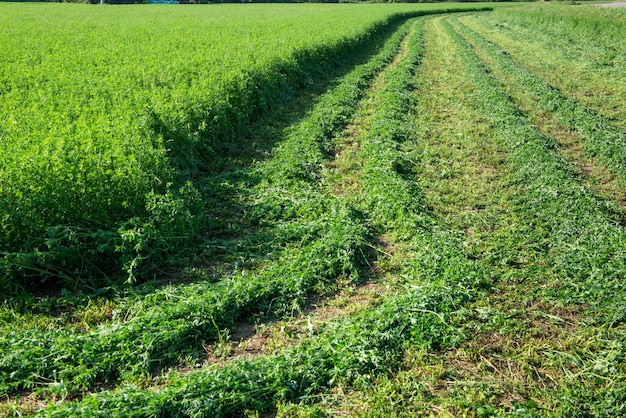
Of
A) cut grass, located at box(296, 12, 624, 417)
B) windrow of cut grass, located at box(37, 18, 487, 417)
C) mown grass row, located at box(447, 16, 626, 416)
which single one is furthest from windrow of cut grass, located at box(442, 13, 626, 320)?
windrow of cut grass, located at box(37, 18, 487, 417)

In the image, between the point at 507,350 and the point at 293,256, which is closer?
the point at 507,350

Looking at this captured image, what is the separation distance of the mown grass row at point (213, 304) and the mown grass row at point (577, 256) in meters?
2.44

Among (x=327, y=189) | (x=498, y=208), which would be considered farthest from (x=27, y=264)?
(x=498, y=208)

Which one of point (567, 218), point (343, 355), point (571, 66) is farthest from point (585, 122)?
point (571, 66)

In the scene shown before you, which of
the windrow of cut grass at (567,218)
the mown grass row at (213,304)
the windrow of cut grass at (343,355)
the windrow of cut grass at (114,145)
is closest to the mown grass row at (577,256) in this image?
the windrow of cut grass at (567,218)

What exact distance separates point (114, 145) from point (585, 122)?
1034 centimetres

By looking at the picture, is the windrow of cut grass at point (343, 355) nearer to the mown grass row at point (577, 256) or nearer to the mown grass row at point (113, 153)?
the mown grass row at point (577, 256)

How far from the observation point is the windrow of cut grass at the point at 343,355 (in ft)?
13.5

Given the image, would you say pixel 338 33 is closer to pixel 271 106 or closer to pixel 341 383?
pixel 271 106

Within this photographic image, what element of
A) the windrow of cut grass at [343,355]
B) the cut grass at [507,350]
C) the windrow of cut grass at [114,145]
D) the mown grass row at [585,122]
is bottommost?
the cut grass at [507,350]

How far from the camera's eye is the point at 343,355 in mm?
4766

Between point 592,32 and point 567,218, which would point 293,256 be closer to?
point 567,218

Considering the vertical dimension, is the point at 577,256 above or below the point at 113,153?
below

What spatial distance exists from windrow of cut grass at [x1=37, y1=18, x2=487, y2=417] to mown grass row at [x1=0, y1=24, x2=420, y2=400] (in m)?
0.43
